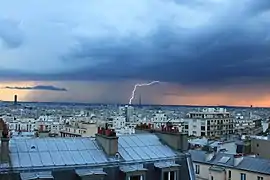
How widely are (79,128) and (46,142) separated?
101 meters

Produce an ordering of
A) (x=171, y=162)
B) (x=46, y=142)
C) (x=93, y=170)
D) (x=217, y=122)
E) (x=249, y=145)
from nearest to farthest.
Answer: (x=93, y=170) → (x=46, y=142) → (x=171, y=162) → (x=249, y=145) → (x=217, y=122)

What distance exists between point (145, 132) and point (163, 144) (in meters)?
2.75

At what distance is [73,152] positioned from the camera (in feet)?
63.6

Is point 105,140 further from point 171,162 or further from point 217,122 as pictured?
point 217,122

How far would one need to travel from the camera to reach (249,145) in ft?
188

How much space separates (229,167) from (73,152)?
27.8m

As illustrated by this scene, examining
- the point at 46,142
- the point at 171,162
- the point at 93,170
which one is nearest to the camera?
the point at 93,170

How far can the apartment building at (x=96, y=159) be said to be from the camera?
17.3 m

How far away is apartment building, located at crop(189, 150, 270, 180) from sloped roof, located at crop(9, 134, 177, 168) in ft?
70.1

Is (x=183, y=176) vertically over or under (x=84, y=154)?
Answer: under

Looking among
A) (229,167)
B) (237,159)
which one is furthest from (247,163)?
(229,167)

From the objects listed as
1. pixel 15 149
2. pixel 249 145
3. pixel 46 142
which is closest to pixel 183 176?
pixel 46 142

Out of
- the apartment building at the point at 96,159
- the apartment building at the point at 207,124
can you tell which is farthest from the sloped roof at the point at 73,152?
the apartment building at the point at 207,124

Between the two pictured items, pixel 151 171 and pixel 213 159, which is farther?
pixel 213 159
